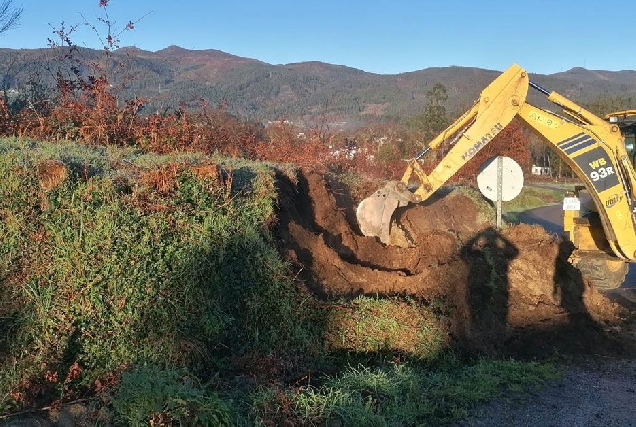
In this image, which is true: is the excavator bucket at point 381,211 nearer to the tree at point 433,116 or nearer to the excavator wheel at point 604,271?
the excavator wheel at point 604,271

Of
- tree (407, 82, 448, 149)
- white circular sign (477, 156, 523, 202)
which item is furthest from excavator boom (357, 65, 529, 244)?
tree (407, 82, 448, 149)

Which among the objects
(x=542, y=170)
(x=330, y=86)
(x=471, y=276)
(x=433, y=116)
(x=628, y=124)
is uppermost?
(x=330, y=86)

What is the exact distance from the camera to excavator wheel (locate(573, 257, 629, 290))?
1184 centimetres

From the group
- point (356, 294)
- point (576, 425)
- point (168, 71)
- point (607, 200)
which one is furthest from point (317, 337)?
point (168, 71)

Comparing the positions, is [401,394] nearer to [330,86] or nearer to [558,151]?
[558,151]

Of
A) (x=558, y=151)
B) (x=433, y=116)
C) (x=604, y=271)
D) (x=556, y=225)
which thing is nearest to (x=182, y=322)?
(x=558, y=151)

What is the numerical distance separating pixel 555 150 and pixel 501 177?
5.89 ft

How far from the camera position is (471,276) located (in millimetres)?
8688

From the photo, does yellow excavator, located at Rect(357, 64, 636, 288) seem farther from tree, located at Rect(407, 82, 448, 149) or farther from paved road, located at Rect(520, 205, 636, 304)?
tree, located at Rect(407, 82, 448, 149)

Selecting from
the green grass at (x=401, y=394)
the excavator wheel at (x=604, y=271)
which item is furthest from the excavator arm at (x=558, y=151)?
the green grass at (x=401, y=394)

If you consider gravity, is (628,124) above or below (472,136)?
above

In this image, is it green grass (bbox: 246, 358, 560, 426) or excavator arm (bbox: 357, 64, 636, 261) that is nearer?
green grass (bbox: 246, 358, 560, 426)

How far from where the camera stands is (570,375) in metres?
7.36

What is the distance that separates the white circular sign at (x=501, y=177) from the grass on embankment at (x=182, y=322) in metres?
5.39
